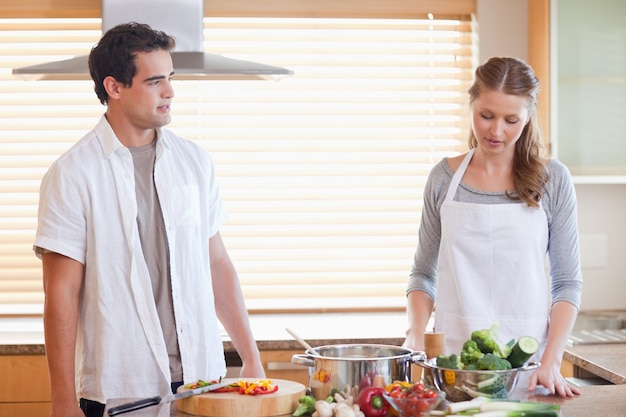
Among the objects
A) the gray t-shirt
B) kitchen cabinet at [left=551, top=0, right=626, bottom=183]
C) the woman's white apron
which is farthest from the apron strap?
kitchen cabinet at [left=551, top=0, right=626, bottom=183]

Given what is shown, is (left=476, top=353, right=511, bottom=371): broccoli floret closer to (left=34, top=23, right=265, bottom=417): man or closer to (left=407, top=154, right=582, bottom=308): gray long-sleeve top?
(left=407, top=154, right=582, bottom=308): gray long-sleeve top

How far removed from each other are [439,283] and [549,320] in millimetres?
286

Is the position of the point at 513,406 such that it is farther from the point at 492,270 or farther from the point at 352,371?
the point at 492,270

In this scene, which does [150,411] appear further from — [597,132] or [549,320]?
[597,132]

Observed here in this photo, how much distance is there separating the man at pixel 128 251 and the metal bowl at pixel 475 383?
69 cm

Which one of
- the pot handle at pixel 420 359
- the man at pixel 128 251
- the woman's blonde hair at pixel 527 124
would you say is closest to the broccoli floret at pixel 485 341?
the pot handle at pixel 420 359

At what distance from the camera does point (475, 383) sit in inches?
67.6

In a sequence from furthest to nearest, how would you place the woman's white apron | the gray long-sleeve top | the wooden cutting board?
the woman's white apron, the gray long-sleeve top, the wooden cutting board

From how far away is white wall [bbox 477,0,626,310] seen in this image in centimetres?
365

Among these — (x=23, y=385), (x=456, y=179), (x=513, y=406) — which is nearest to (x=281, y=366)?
(x=23, y=385)

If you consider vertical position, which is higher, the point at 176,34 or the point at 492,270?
the point at 176,34

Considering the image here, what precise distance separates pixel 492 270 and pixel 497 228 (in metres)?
0.11

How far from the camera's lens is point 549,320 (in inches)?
89.0

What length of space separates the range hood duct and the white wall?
1087 millimetres
